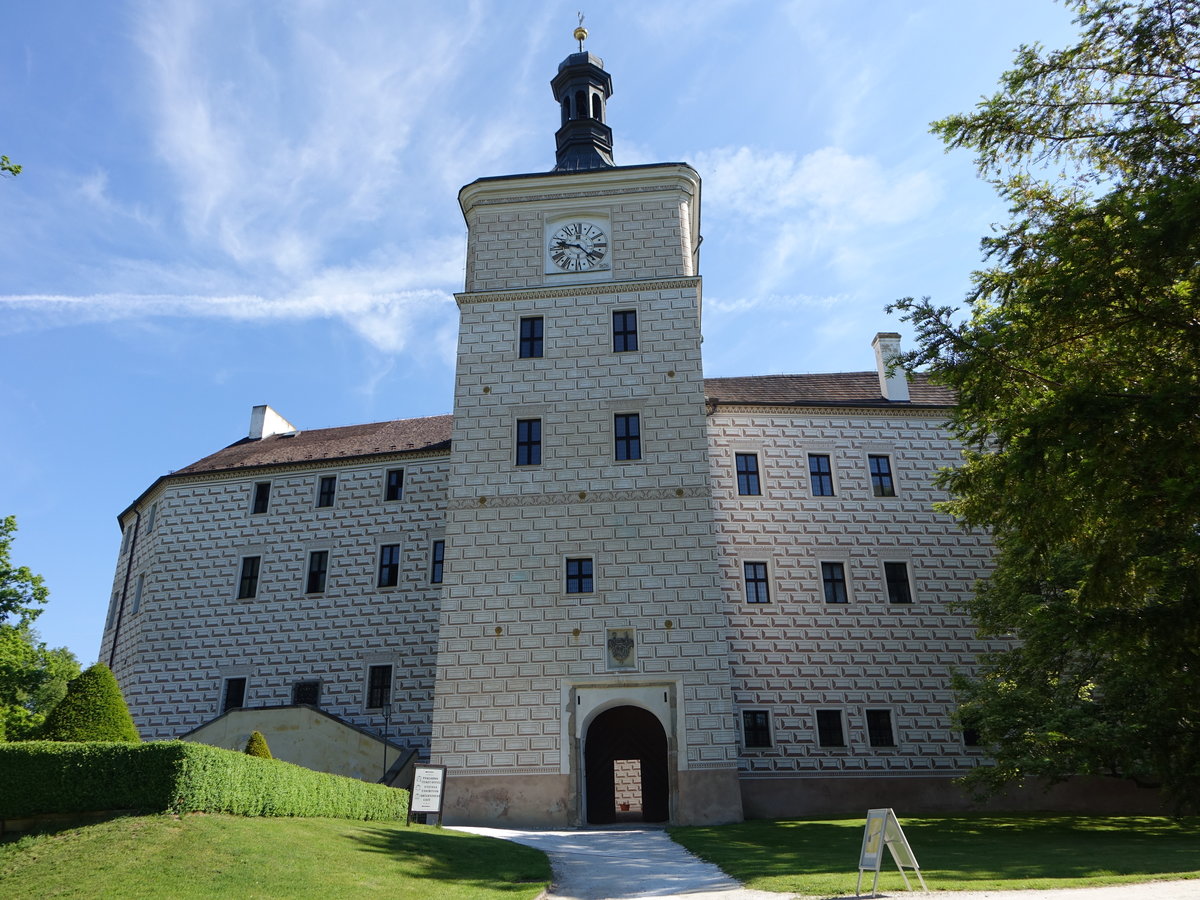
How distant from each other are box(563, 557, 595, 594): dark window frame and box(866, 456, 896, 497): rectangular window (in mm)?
7719

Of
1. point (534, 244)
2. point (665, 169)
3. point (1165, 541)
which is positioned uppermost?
point (665, 169)

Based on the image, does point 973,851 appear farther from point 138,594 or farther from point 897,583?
point 138,594

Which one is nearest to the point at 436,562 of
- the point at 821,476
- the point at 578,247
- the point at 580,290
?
the point at 580,290

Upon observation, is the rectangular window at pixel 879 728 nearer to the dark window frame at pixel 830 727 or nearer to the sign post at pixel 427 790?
the dark window frame at pixel 830 727

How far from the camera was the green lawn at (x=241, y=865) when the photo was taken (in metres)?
7.96

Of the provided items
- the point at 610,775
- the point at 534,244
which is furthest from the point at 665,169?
the point at 610,775

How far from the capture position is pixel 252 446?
27.3 metres

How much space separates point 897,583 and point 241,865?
16182 millimetres

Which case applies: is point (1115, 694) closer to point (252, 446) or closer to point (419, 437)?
point (419, 437)

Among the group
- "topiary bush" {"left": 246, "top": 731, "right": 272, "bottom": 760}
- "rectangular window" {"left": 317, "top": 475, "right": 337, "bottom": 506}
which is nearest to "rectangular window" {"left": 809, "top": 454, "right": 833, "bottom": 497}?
"rectangular window" {"left": 317, "top": 475, "right": 337, "bottom": 506}

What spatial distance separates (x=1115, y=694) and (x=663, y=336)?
11.0 m

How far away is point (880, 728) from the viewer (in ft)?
64.5

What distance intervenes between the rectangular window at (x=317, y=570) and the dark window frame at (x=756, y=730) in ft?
36.6

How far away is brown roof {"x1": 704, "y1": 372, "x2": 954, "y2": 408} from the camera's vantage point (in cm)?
2270
